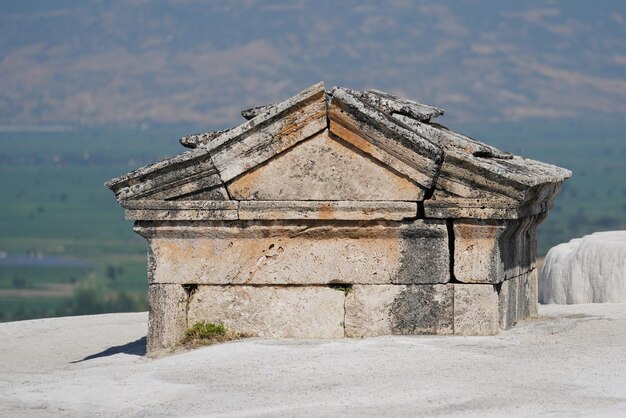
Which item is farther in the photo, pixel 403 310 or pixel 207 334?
pixel 207 334

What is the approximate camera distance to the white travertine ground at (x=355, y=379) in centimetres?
1077

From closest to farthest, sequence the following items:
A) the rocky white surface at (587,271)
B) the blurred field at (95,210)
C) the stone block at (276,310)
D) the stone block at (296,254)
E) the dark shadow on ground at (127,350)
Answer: the stone block at (296,254) < the stone block at (276,310) < the dark shadow on ground at (127,350) < the rocky white surface at (587,271) < the blurred field at (95,210)

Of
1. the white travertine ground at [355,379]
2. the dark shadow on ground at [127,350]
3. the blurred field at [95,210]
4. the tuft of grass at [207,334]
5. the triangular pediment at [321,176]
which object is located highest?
the blurred field at [95,210]

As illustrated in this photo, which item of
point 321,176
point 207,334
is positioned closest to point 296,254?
point 321,176

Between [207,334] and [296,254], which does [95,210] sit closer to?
[207,334]

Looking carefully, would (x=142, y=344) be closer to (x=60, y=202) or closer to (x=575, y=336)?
(x=575, y=336)

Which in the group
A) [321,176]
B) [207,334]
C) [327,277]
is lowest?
[207,334]

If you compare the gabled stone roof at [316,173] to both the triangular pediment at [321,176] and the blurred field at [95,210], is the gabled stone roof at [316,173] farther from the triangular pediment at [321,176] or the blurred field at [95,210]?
the blurred field at [95,210]

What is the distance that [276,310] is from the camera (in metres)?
13.4

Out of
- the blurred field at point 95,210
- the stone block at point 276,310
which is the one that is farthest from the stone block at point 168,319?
the blurred field at point 95,210

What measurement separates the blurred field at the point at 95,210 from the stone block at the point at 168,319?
51.1 m

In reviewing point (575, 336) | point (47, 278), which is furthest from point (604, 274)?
point (47, 278)

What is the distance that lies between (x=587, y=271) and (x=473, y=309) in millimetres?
4384

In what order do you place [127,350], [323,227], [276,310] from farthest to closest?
[127,350], [276,310], [323,227]
